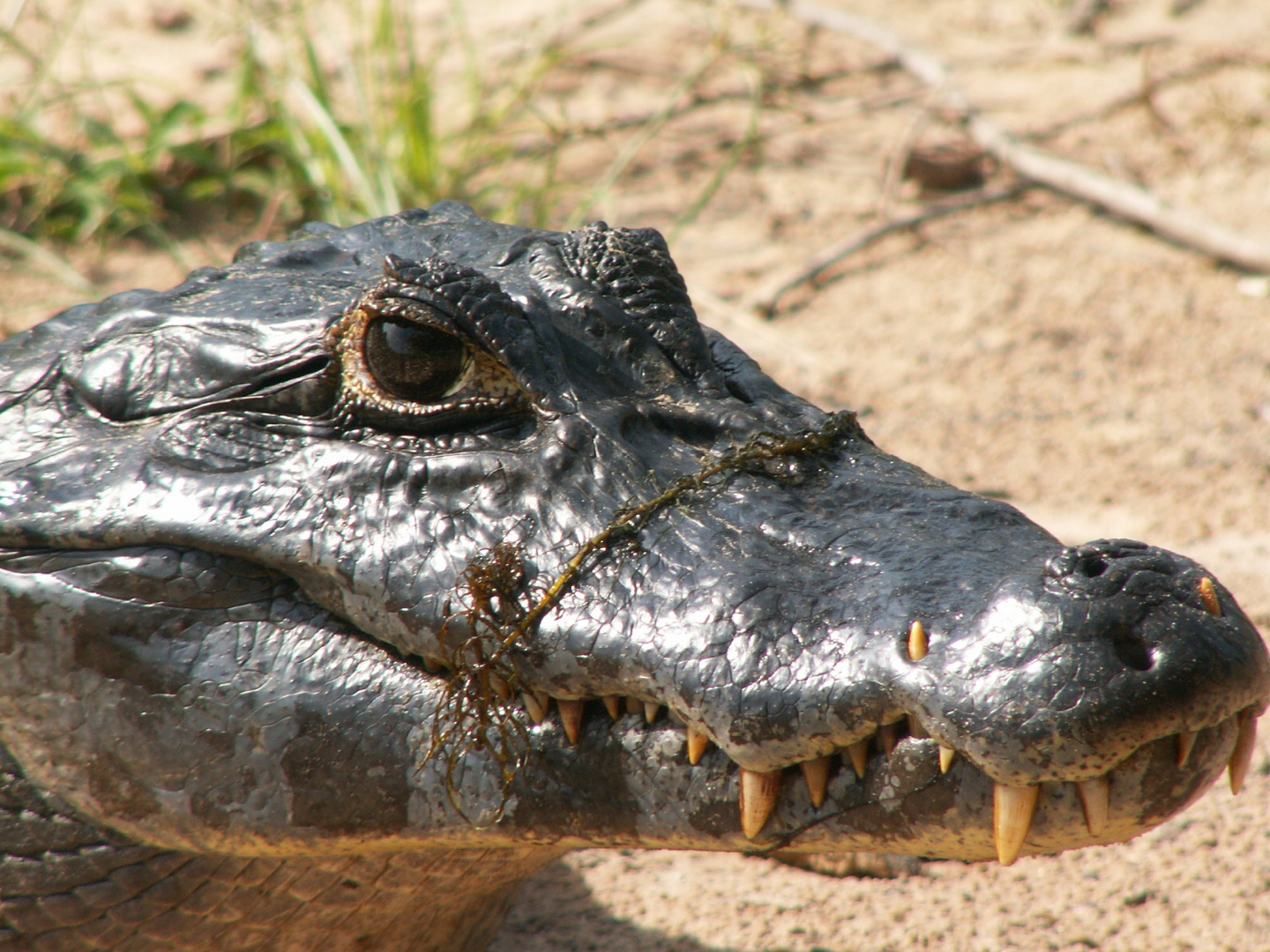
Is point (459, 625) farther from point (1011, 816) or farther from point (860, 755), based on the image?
point (1011, 816)

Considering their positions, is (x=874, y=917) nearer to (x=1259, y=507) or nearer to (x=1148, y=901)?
(x=1148, y=901)

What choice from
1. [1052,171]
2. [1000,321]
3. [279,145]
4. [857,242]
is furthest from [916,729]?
[279,145]

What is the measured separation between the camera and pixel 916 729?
59.6 inches

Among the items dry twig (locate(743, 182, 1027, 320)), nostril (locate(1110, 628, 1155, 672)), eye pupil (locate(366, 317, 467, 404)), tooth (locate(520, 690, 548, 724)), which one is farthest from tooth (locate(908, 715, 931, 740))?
dry twig (locate(743, 182, 1027, 320))

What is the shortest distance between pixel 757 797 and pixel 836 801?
0.33 feet

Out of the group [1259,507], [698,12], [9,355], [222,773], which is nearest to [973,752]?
[222,773]

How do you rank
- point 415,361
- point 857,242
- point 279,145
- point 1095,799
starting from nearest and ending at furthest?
point 1095,799, point 415,361, point 857,242, point 279,145

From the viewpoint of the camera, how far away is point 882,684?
1494 millimetres

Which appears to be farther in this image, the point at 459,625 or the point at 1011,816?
the point at 459,625

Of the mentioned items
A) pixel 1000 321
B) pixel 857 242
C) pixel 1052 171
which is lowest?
pixel 1000 321

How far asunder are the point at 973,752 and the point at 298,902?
123 centimetres

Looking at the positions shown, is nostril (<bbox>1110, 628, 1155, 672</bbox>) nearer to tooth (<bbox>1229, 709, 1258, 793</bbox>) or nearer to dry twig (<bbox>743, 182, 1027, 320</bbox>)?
tooth (<bbox>1229, 709, 1258, 793</bbox>)

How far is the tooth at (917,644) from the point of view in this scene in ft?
4.90

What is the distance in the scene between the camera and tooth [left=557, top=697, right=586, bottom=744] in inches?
68.3
